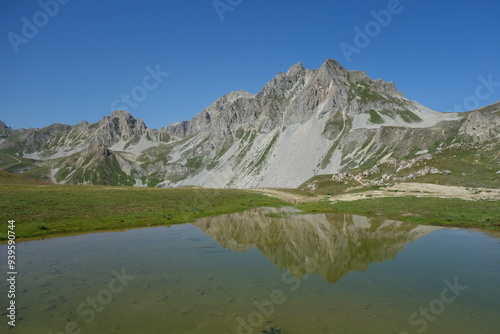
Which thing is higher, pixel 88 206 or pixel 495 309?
pixel 88 206

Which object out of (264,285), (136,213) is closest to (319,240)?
(264,285)

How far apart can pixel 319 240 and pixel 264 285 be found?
554 inches

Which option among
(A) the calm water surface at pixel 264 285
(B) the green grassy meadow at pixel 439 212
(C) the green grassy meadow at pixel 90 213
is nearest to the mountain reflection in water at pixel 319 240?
(A) the calm water surface at pixel 264 285

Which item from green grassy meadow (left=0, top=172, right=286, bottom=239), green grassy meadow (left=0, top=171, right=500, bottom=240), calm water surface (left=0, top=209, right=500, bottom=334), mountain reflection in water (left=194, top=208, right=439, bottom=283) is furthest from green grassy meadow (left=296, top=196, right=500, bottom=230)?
green grassy meadow (left=0, top=172, right=286, bottom=239)

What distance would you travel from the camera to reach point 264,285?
1720 cm

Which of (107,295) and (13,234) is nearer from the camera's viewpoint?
(107,295)

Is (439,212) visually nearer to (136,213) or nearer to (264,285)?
(264,285)

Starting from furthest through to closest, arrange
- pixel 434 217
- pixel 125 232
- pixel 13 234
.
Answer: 1. pixel 434 217
2. pixel 125 232
3. pixel 13 234

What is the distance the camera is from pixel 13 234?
104 feet

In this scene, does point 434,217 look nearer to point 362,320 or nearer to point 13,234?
point 362,320

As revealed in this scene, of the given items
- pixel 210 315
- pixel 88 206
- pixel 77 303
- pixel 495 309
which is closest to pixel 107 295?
pixel 77 303

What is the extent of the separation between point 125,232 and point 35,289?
65.0 ft

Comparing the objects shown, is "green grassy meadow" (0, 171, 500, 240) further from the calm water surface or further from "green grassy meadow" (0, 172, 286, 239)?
the calm water surface

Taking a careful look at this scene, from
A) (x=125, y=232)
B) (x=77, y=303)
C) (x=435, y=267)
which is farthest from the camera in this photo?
(x=125, y=232)
